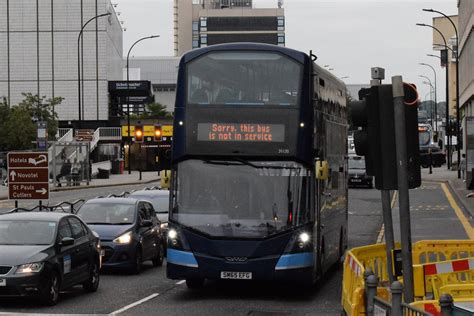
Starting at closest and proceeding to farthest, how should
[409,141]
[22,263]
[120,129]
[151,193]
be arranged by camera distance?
[409,141] → [22,263] → [151,193] → [120,129]

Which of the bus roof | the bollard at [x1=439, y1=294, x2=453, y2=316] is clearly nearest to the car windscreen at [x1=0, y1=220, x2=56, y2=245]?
the bus roof

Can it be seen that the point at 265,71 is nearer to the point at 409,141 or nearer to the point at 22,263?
the point at 22,263

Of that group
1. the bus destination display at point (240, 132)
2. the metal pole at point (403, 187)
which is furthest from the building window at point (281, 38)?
the metal pole at point (403, 187)

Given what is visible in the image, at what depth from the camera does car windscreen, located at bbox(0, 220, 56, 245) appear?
1484 centimetres

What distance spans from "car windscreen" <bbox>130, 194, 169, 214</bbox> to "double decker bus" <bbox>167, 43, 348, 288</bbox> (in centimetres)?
922

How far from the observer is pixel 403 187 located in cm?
848

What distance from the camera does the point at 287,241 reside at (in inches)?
587

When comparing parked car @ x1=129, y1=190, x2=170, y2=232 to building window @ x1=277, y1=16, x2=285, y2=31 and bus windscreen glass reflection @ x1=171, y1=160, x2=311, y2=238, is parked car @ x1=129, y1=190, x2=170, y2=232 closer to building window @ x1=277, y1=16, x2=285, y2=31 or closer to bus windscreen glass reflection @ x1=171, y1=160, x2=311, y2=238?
bus windscreen glass reflection @ x1=171, y1=160, x2=311, y2=238

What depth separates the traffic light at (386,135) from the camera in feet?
28.9

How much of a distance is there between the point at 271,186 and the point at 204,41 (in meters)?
181

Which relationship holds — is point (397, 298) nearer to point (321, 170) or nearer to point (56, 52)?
point (321, 170)

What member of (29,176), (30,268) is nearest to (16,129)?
(29,176)

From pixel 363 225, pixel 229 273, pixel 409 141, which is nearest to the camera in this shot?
pixel 409 141

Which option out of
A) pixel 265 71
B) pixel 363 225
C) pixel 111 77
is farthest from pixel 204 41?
pixel 265 71
